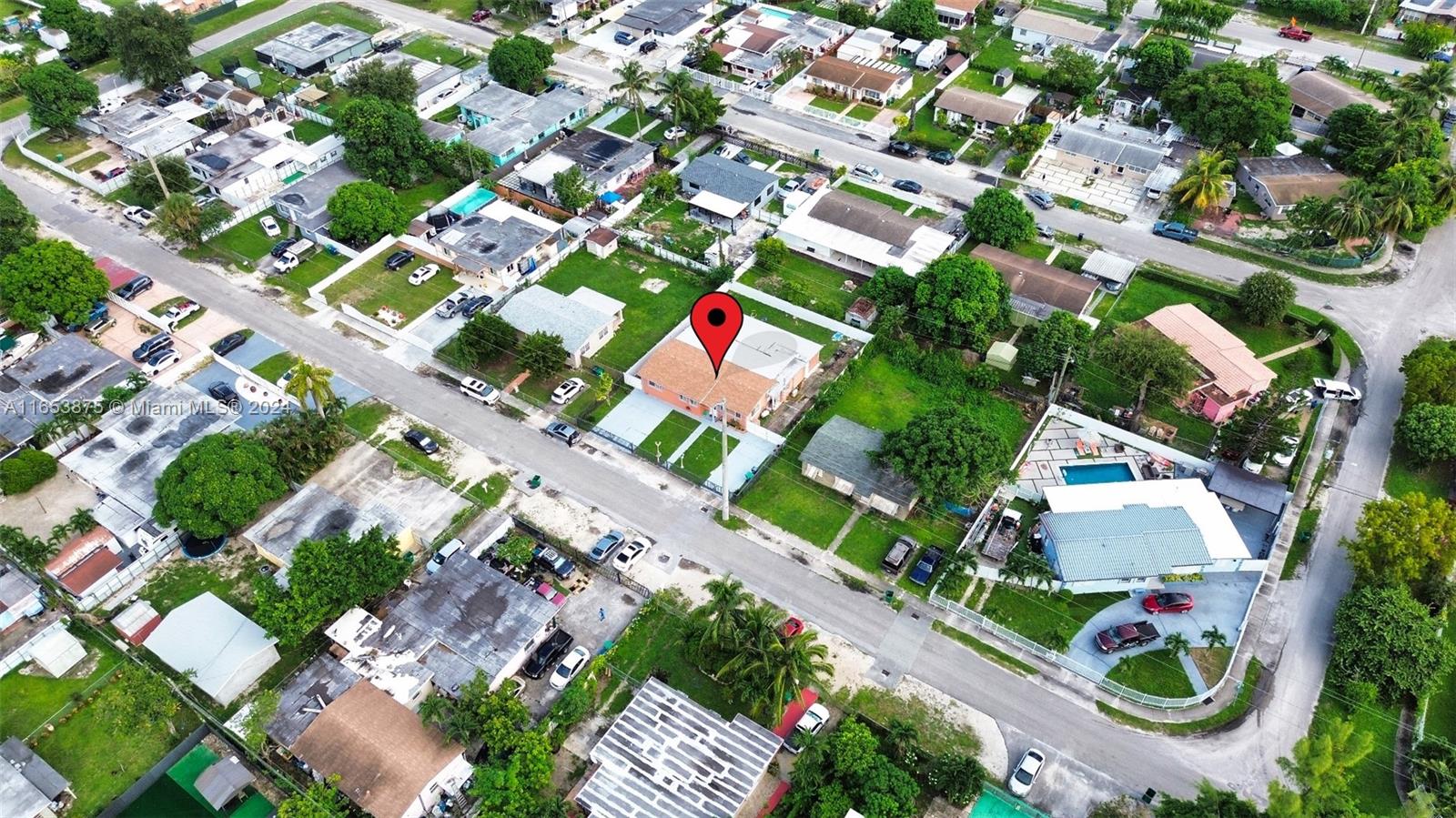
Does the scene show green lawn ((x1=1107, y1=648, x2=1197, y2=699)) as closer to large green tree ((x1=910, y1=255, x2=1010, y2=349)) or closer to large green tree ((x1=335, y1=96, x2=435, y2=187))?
large green tree ((x1=910, y1=255, x2=1010, y2=349))

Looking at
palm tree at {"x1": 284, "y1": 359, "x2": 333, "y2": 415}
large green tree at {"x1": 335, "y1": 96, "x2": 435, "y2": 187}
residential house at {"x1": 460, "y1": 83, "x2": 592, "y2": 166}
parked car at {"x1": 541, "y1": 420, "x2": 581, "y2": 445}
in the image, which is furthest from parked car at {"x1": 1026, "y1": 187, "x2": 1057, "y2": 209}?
palm tree at {"x1": 284, "y1": 359, "x2": 333, "y2": 415}

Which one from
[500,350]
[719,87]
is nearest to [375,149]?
[500,350]

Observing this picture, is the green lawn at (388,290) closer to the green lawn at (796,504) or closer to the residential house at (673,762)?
the green lawn at (796,504)

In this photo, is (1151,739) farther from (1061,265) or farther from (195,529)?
(195,529)

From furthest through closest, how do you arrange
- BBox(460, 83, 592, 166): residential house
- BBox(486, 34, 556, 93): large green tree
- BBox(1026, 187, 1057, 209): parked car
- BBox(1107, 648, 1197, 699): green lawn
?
BBox(486, 34, 556, 93): large green tree
BBox(460, 83, 592, 166): residential house
BBox(1026, 187, 1057, 209): parked car
BBox(1107, 648, 1197, 699): green lawn

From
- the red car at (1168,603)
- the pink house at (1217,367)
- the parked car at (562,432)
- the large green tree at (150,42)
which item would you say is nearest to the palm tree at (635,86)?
the parked car at (562,432)

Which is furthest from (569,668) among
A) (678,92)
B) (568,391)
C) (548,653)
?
(678,92)
